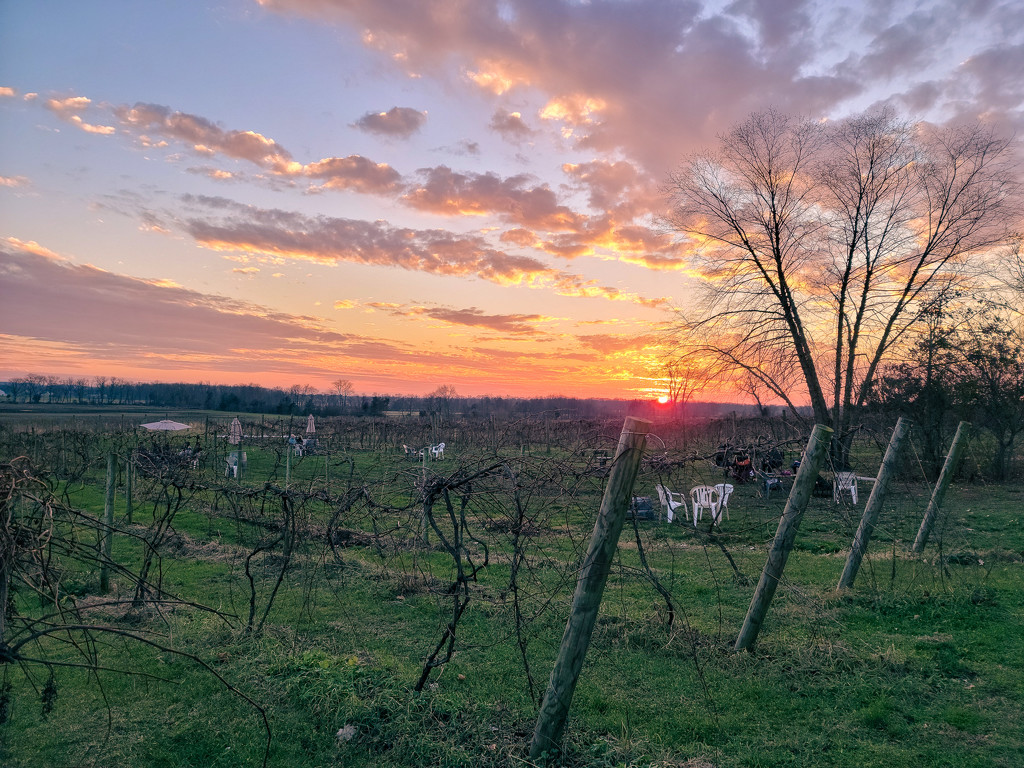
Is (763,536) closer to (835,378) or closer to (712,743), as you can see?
(712,743)

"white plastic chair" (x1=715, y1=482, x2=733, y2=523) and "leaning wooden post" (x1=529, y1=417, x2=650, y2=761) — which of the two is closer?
"leaning wooden post" (x1=529, y1=417, x2=650, y2=761)

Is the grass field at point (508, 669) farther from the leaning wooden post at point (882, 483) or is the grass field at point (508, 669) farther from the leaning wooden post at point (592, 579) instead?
the leaning wooden post at point (882, 483)

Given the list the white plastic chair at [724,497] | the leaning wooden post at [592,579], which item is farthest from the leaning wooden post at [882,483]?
the leaning wooden post at [592,579]

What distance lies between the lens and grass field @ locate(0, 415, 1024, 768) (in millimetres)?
3244

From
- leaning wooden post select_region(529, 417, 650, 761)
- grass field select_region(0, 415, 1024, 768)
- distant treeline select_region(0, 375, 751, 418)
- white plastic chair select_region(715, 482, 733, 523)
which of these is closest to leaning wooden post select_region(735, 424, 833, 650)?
grass field select_region(0, 415, 1024, 768)

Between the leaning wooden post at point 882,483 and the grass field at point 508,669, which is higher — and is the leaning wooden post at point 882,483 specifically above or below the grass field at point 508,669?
above

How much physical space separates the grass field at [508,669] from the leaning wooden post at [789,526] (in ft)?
0.97

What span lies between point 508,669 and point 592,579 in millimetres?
1981

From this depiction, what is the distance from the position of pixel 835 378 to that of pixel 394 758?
1884 centimetres

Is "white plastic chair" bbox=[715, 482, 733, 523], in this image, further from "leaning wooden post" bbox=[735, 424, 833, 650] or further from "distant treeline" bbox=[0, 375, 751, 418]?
"distant treeline" bbox=[0, 375, 751, 418]

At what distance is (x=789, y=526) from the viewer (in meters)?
4.35

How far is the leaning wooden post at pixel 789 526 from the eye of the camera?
4258 mm

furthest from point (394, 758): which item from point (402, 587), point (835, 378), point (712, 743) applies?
point (835, 378)

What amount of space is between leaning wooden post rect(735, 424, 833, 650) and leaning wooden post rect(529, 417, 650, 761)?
6.61 feet
